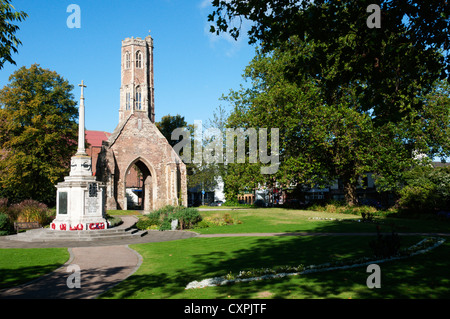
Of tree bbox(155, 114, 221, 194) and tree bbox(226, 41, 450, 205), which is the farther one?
tree bbox(155, 114, 221, 194)

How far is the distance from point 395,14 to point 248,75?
31143mm

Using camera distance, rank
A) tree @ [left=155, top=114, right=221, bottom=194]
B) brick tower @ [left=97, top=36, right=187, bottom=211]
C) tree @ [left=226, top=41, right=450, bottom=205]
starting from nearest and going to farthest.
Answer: tree @ [left=226, top=41, right=450, bottom=205]
brick tower @ [left=97, top=36, right=187, bottom=211]
tree @ [left=155, top=114, right=221, bottom=194]

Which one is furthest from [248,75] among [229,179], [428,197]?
[428,197]

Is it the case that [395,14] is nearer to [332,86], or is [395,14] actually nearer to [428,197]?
[332,86]

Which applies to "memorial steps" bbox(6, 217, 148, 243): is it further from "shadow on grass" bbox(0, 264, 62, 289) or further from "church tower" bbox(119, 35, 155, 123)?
"church tower" bbox(119, 35, 155, 123)

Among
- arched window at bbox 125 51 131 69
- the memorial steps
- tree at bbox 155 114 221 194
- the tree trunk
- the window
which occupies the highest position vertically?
arched window at bbox 125 51 131 69

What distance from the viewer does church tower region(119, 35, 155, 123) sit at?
48812 millimetres

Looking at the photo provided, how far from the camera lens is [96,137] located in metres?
85.6

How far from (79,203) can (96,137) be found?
231 feet

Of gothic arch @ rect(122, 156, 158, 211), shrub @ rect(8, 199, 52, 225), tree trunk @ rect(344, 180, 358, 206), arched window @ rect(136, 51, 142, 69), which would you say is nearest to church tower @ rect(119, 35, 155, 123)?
arched window @ rect(136, 51, 142, 69)

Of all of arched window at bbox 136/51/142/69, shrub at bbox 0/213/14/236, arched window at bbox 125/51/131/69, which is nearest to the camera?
shrub at bbox 0/213/14/236

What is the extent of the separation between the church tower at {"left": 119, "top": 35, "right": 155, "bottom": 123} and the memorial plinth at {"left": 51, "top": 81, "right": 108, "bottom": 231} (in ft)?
93.1

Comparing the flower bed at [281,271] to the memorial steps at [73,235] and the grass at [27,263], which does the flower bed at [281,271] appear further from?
the memorial steps at [73,235]
